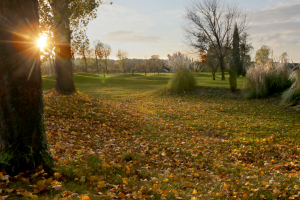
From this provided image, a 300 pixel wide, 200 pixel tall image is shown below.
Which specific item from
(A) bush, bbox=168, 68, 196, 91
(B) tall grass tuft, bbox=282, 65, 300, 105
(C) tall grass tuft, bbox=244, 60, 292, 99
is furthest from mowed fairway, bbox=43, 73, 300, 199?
(A) bush, bbox=168, 68, 196, 91

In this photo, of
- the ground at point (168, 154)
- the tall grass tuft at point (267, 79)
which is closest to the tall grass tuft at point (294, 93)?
the ground at point (168, 154)

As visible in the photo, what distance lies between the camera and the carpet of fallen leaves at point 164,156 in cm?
313

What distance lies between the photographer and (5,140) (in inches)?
124

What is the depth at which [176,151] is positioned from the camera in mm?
5645

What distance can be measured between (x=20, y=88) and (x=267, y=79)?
15.2 m

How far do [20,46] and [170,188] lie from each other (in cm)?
Result: 327

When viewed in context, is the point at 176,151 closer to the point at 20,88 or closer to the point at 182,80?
the point at 20,88

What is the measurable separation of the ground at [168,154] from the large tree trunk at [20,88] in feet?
1.30

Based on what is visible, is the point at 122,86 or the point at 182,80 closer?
the point at 182,80

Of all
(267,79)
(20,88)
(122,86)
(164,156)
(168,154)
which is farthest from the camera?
(122,86)

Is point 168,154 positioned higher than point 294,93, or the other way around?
point 294,93

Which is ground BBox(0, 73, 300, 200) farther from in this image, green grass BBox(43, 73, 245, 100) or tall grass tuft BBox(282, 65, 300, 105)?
green grass BBox(43, 73, 245, 100)

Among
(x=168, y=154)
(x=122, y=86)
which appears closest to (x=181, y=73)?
(x=122, y=86)

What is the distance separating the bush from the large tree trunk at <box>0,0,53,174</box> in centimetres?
1470
